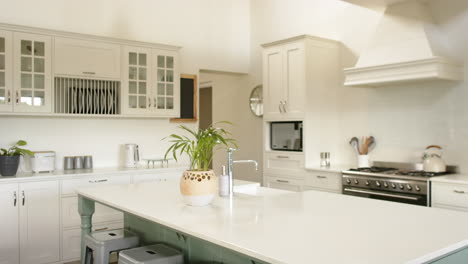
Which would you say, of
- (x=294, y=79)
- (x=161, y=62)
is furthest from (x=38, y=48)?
(x=294, y=79)

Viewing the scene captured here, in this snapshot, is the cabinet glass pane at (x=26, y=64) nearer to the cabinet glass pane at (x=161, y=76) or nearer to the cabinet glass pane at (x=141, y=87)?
the cabinet glass pane at (x=141, y=87)

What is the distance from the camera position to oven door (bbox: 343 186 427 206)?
3.80m

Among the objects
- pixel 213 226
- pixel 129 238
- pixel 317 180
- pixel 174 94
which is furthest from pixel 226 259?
pixel 174 94

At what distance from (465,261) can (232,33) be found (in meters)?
5.24

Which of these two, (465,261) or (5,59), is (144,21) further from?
(465,261)

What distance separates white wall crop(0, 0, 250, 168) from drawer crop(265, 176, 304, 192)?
4.94 ft

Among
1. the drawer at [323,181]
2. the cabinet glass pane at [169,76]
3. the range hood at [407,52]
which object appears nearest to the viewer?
the range hood at [407,52]

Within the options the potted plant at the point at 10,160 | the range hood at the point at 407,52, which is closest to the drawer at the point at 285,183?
the range hood at the point at 407,52

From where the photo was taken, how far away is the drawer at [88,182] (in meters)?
4.50

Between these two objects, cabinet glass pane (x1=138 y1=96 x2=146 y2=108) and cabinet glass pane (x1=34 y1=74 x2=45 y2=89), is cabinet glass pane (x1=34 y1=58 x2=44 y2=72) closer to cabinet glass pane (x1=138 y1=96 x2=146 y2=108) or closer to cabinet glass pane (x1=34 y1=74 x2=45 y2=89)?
cabinet glass pane (x1=34 y1=74 x2=45 y2=89)

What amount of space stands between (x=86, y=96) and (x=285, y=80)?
2.35 meters

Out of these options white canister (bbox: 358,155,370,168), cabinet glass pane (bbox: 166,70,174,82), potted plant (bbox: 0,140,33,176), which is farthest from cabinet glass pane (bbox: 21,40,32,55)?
white canister (bbox: 358,155,370,168)

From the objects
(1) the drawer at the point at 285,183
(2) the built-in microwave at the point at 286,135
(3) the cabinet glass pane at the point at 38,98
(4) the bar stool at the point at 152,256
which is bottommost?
(4) the bar stool at the point at 152,256

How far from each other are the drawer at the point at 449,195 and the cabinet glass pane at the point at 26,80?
404 centimetres
